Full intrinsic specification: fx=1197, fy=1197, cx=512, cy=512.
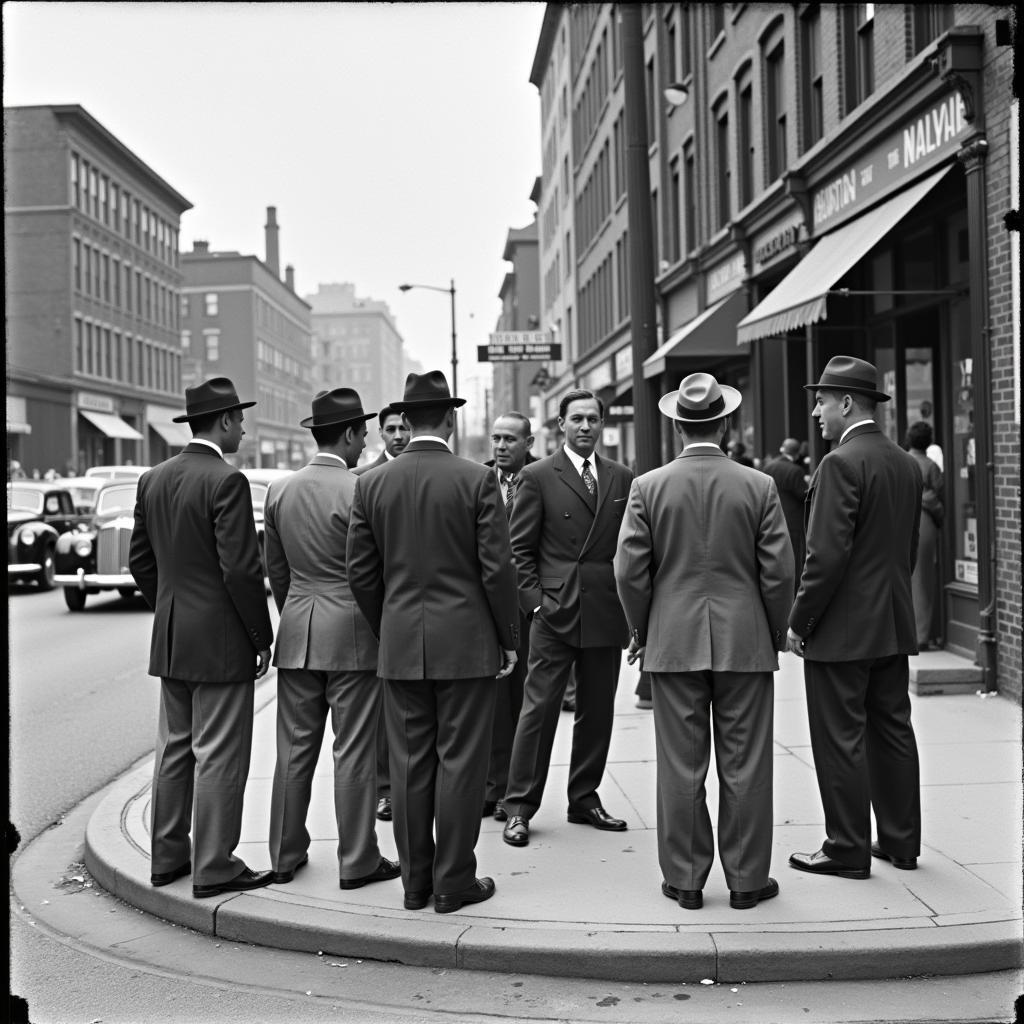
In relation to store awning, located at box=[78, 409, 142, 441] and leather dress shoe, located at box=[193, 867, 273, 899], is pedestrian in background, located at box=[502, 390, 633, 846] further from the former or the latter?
store awning, located at box=[78, 409, 142, 441]

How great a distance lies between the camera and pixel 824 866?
5.08 m

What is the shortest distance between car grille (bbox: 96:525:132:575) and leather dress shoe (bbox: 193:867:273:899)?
12753mm

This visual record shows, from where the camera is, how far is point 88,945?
472 cm

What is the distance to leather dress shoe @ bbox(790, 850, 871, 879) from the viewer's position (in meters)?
5.03

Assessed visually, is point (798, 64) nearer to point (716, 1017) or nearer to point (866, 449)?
point (866, 449)

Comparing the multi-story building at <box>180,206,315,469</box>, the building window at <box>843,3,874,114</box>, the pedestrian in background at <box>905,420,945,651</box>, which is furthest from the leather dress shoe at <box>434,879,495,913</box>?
the multi-story building at <box>180,206,315,469</box>

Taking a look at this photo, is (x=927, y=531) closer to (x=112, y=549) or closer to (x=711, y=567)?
(x=711, y=567)

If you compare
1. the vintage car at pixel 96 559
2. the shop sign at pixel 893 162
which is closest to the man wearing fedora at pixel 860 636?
the shop sign at pixel 893 162

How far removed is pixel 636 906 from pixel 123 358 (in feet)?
190

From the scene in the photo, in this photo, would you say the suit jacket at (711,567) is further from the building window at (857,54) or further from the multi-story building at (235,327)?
the multi-story building at (235,327)

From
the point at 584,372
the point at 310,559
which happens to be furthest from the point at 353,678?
the point at 584,372

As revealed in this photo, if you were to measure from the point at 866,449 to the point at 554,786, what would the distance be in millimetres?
2826

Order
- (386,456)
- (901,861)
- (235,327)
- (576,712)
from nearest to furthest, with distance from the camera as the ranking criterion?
(901,861) < (576,712) < (386,456) < (235,327)

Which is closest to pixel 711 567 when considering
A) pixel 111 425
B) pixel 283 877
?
pixel 283 877
